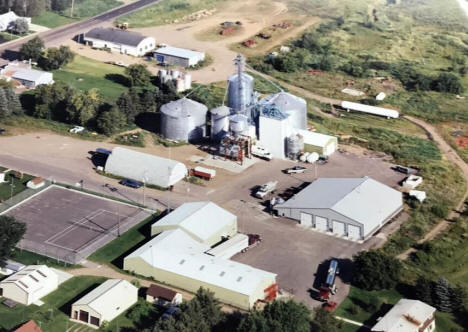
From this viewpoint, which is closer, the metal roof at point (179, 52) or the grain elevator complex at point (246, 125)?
the grain elevator complex at point (246, 125)

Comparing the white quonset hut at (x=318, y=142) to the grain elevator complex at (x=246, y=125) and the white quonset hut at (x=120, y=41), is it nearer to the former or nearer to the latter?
the grain elevator complex at (x=246, y=125)

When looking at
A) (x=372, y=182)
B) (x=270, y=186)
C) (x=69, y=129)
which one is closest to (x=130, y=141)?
(x=69, y=129)

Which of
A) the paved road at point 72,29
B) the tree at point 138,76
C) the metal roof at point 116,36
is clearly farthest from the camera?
the metal roof at point 116,36

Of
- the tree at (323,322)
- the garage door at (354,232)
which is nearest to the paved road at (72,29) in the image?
the garage door at (354,232)

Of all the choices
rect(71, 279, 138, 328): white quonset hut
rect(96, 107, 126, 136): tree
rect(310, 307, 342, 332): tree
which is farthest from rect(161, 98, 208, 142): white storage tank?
rect(310, 307, 342, 332): tree

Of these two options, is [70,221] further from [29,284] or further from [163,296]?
[163,296]

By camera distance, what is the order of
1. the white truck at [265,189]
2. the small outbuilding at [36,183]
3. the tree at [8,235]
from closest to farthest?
the tree at [8,235], the small outbuilding at [36,183], the white truck at [265,189]

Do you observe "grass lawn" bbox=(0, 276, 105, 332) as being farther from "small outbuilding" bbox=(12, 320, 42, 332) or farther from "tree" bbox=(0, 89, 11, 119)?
"tree" bbox=(0, 89, 11, 119)

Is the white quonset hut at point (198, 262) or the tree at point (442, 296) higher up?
the tree at point (442, 296)
